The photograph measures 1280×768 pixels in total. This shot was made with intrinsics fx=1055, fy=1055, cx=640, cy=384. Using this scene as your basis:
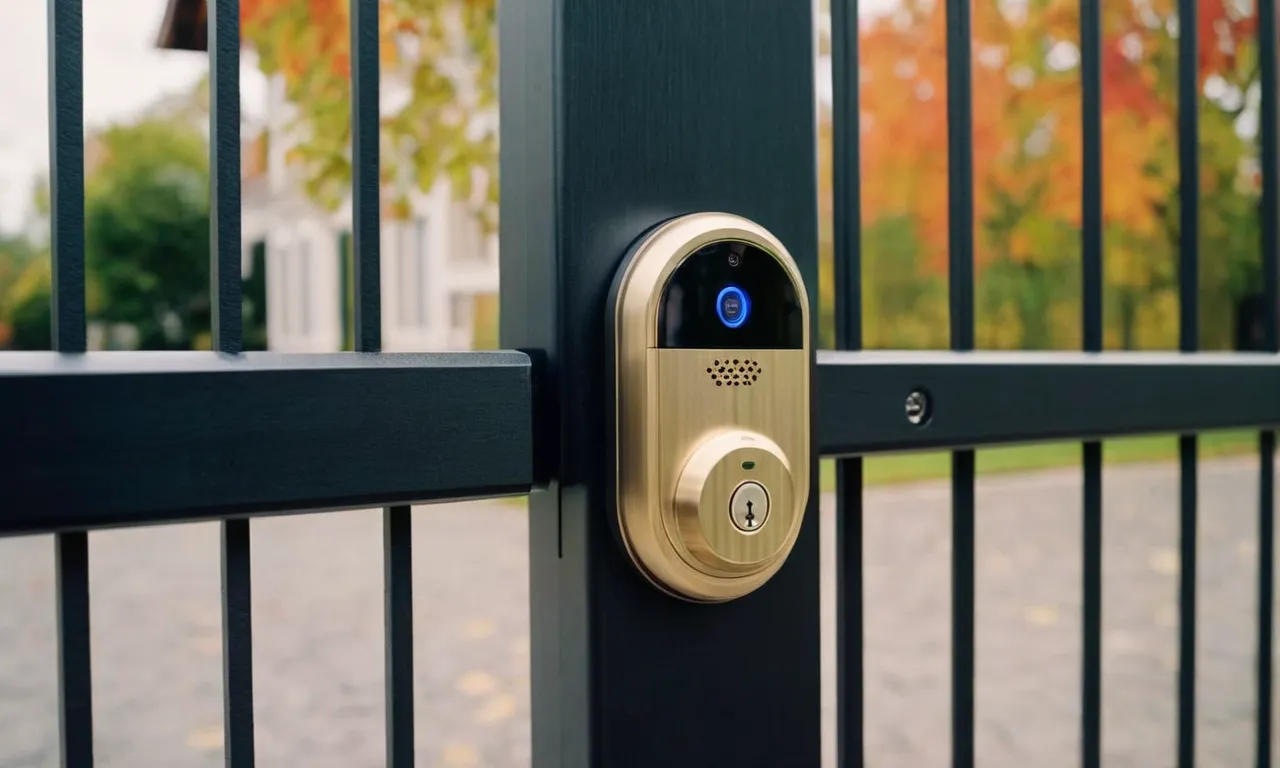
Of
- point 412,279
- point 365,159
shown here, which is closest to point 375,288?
point 365,159

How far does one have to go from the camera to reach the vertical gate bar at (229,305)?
34 cm

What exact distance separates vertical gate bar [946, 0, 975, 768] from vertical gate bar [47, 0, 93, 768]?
1.21ft

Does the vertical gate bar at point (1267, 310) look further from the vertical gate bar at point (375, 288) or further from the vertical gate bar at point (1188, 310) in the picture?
the vertical gate bar at point (375, 288)

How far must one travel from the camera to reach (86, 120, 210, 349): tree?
6.88m

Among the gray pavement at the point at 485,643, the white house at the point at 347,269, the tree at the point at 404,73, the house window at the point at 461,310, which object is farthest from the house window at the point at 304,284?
the tree at the point at 404,73

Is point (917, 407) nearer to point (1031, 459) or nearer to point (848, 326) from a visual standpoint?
point (848, 326)

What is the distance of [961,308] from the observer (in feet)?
1.69

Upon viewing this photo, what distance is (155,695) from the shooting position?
2.26 m

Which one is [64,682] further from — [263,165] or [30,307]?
[30,307]

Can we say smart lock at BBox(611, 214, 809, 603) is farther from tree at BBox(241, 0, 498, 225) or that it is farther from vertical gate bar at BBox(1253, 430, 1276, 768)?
tree at BBox(241, 0, 498, 225)

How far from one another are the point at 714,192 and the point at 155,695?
7.47 feet

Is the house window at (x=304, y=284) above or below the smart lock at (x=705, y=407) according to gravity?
above

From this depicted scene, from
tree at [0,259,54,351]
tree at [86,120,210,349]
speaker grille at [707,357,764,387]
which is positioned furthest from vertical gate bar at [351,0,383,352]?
tree at [86,120,210,349]

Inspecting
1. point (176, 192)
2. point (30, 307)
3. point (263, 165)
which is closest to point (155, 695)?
point (263, 165)
